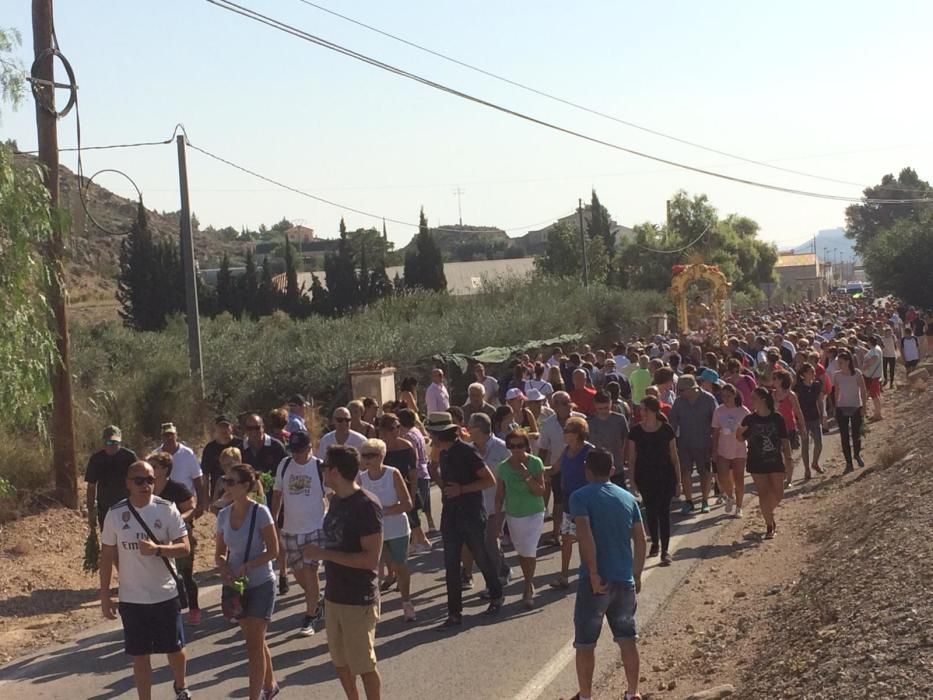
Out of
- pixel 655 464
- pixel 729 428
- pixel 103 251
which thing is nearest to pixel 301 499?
pixel 655 464

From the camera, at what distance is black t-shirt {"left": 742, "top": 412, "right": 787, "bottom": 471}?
12.0 meters

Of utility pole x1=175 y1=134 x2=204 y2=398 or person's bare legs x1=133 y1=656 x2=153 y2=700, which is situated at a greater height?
utility pole x1=175 y1=134 x2=204 y2=398

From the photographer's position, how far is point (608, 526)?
6980 mm

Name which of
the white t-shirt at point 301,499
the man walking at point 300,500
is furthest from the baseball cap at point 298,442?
the white t-shirt at point 301,499

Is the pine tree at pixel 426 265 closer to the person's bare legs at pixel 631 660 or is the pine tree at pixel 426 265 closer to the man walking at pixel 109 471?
the man walking at pixel 109 471

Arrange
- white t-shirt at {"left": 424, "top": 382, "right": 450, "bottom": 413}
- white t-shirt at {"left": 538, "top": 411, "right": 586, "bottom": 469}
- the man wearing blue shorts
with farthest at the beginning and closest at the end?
1. white t-shirt at {"left": 424, "top": 382, "right": 450, "bottom": 413}
2. white t-shirt at {"left": 538, "top": 411, "right": 586, "bottom": 469}
3. the man wearing blue shorts

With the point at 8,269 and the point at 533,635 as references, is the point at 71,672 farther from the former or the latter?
the point at 8,269

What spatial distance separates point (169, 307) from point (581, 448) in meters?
51.1

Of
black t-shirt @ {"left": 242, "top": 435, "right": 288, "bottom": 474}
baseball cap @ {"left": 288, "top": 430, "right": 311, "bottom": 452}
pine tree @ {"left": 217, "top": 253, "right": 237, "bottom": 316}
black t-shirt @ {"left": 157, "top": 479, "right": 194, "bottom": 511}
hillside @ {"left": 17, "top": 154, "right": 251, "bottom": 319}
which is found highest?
hillside @ {"left": 17, "top": 154, "right": 251, "bottom": 319}

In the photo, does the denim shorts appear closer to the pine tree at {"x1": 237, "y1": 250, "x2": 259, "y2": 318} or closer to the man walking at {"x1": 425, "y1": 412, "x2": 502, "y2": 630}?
the man walking at {"x1": 425, "y1": 412, "x2": 502, "y2": 630}

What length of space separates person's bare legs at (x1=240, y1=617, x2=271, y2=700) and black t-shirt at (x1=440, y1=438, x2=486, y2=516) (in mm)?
2572

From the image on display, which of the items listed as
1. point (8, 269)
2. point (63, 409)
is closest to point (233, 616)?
point (8, 269)

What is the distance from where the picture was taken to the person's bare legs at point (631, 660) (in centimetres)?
704

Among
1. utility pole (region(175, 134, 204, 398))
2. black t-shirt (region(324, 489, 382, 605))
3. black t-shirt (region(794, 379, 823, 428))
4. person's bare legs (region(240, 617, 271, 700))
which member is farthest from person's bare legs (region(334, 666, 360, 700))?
utility pole (region(175, 134, 204, 398))
